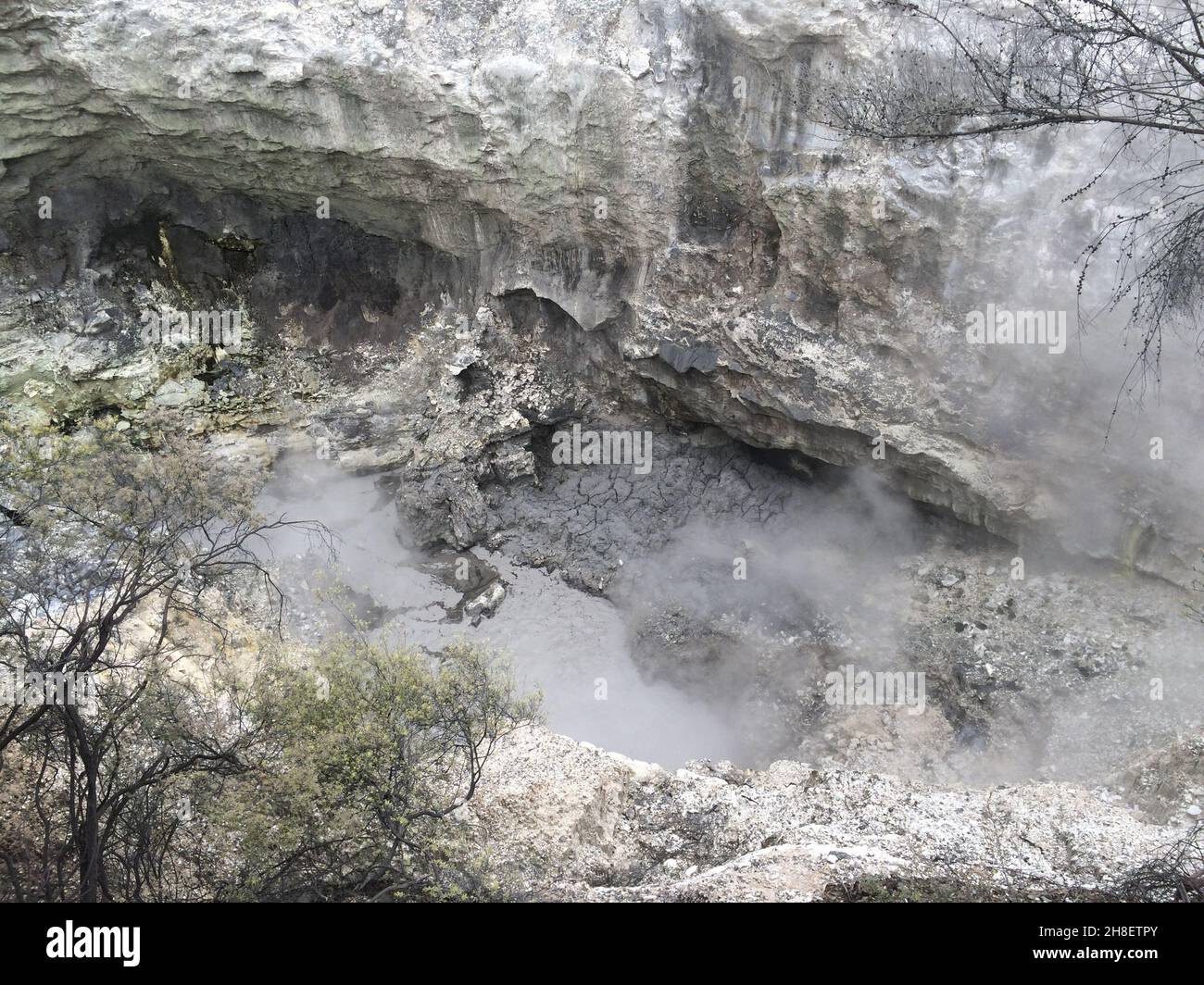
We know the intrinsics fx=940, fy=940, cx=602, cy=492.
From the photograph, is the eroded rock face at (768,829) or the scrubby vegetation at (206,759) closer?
the scrubby vegetation at (206,759)

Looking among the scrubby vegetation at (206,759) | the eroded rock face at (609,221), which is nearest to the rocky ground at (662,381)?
the eroded rock face at (609,221)

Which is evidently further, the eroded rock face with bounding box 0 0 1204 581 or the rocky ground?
the eroded rock face with bounding box 0 0 1204 581

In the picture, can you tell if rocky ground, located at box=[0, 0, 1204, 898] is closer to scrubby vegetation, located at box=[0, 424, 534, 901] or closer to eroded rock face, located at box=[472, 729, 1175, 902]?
eroded rock face, located at box=[472, 729, 1175, 902]

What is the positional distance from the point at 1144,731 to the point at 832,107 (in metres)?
6.16

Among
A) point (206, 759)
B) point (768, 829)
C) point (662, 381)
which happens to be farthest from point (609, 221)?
point (206, 759)

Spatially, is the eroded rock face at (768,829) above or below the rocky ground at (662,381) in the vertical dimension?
below

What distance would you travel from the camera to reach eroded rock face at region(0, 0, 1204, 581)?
28.4 ft

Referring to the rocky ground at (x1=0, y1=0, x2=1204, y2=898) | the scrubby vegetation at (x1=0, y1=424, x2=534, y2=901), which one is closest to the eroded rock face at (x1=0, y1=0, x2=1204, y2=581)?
the rocky ground at (x1=0, y1=0, x2=1204, y2=898)

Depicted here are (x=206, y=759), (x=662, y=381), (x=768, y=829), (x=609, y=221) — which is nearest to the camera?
(x=206, y=759)

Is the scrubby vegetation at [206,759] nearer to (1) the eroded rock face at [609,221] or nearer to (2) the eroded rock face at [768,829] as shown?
(2) the eroded rock face at [768,829]

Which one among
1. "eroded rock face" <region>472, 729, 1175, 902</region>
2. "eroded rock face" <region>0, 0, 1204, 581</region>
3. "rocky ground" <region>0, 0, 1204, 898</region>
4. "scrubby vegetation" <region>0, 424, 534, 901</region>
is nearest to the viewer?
"scrubby vegetation" <region>0, 424, 534, 901</region>

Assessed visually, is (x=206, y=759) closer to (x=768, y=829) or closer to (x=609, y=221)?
(x=768, y=829)

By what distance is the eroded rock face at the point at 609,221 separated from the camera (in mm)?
8664

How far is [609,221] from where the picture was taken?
33.6 ft
